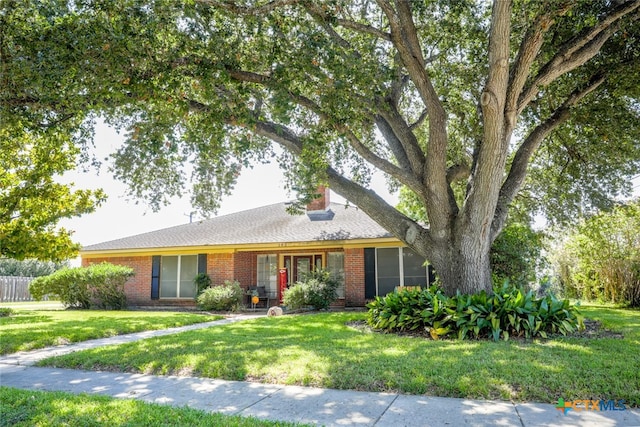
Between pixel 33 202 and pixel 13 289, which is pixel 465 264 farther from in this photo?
pixel 13 289

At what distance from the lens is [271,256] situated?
18.3m

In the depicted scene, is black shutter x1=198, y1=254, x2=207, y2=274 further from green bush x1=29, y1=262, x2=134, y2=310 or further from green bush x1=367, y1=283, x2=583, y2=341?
green bush x1=367, y1=283, x2=583, y2=341

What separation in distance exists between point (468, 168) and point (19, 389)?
998 cm

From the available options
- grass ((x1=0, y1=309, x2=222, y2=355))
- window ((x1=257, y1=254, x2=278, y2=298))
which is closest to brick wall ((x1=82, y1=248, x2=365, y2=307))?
window ((x1=257, y1=254, x2=278, y2=298))

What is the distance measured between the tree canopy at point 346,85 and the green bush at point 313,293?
430 cm

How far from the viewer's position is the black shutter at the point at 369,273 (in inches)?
616

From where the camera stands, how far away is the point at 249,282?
17.9 metres

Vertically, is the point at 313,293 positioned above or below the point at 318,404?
above

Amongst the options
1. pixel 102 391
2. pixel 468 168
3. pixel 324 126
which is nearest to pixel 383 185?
pixel 468 168

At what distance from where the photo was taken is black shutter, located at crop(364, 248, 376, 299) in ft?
51.3

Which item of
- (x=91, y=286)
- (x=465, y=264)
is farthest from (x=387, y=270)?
(x=91, y=286)

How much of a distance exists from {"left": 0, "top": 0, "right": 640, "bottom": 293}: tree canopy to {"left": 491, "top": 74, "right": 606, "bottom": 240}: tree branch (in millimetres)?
29

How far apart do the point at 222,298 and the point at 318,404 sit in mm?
11644

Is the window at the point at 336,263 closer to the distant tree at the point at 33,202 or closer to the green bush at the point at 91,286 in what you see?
the green bush at the point at 91,286
